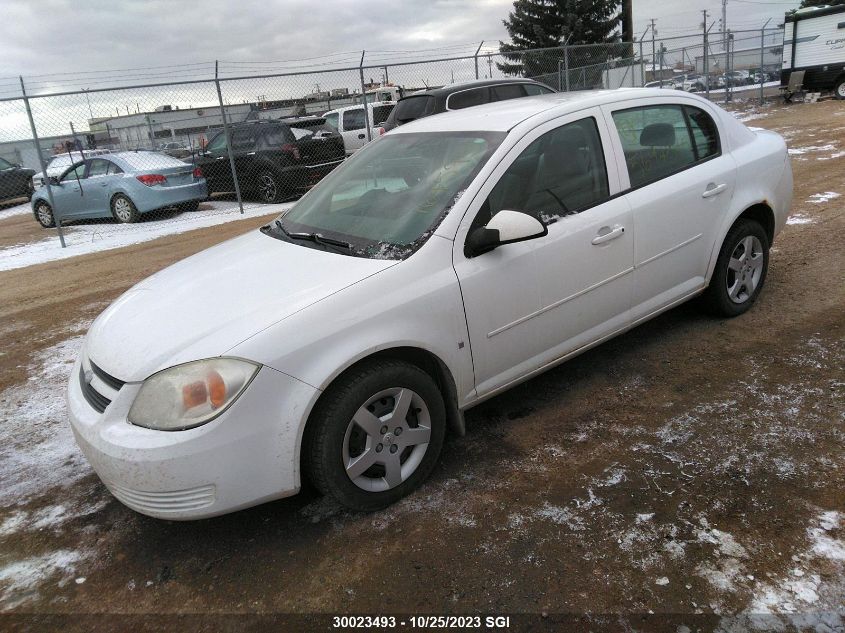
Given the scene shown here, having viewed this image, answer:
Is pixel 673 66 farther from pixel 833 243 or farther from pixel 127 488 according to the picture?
pixel 127 488

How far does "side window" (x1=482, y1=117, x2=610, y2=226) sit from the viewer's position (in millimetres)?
3244

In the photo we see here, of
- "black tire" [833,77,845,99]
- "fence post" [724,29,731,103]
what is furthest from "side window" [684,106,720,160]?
"black tire" [833,77,845,99]

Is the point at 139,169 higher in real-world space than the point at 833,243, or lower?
higher

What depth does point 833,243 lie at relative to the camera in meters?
6.04

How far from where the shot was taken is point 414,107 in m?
10.6

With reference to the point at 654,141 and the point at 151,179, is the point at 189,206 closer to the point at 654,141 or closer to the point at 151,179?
the point at 151,179

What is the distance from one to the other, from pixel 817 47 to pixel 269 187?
18995 millimetres

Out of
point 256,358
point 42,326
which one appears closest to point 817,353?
point 256,358

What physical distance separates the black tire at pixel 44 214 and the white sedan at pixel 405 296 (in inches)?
447

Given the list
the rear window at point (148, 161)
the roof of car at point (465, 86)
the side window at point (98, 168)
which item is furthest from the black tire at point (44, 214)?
the roof of car at point (465, 86)

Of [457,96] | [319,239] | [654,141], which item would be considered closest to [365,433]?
[319,239]

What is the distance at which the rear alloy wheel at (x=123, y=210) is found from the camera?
482 inches

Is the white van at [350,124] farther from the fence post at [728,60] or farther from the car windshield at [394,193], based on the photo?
the fence post at [728,60]

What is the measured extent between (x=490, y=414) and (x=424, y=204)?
129 cm
